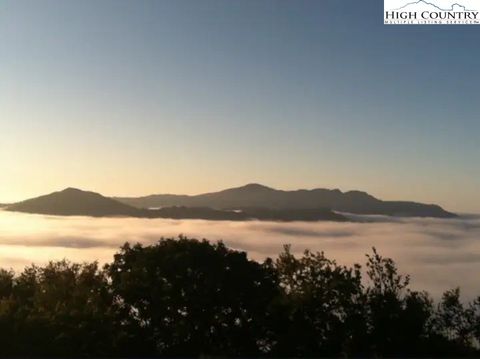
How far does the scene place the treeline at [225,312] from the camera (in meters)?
37.7

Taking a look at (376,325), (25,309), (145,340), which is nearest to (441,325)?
(376,325)

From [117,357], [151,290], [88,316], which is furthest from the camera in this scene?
[151,290]

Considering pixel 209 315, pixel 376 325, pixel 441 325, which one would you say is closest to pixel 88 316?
pixel 209 315

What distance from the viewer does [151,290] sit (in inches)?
1783

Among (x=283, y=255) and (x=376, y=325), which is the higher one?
(x=283, y=255)

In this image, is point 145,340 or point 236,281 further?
point 236,281

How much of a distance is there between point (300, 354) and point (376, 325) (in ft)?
18.5

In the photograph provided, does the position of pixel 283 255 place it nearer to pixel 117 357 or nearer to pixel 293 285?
pixel 293 285

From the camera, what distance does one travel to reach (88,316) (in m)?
39.6

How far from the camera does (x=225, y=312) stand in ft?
151

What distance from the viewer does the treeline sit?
3772 cm

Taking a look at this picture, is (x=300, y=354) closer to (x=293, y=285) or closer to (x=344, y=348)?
(x=344, y=348)

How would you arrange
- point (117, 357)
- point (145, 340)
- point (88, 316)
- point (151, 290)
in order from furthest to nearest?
point (151, 290) → point (145, 340) → point (88, 316) → point (117, 357)

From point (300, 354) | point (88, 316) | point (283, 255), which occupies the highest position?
point (283, 255)
